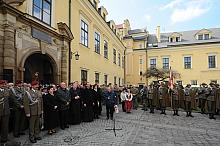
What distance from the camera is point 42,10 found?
1177cm

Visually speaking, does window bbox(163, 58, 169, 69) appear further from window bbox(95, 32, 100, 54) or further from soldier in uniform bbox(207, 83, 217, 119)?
soldier in uniform bbox(207, 83, 217, 119)

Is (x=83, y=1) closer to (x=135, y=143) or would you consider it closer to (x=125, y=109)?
(x=125, y=109)

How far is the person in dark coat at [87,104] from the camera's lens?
11.3 m

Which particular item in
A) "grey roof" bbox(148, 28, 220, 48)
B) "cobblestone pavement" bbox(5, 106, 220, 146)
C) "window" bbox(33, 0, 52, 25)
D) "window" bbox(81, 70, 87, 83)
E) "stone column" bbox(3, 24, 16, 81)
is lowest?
"cobblestone pavement" bbox(5, 106, 220, 146)

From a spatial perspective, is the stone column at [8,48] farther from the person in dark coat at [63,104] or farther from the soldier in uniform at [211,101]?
the soldier in uniform at [211,101]

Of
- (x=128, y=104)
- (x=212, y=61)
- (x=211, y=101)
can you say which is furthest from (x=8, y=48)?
(x=212, y=61)

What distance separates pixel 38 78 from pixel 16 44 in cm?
324

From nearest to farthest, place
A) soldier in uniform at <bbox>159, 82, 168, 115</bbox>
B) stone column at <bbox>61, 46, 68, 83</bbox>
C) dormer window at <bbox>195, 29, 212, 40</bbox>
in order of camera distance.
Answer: stone column at <bbox>61, 46, 68, 83</bbox>, soldier in uniform at <bbox>159, 82, 168, 115</bbox>, dormer window at <bbox>195, 29, 212, 40</bbox>

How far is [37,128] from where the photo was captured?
783 centimetres

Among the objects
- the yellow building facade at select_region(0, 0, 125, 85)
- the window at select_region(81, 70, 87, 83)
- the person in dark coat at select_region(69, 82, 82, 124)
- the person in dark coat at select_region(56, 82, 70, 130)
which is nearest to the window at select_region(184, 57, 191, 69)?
the yellow building facade at select_region(0, 0, 125, 85)

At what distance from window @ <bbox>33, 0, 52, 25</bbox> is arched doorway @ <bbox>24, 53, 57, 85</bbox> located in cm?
182

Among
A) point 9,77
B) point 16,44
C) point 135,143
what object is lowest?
point 135,143

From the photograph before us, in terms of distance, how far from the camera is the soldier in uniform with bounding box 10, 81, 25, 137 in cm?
796

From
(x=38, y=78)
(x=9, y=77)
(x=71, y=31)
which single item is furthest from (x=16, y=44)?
(x=71, y=31)
